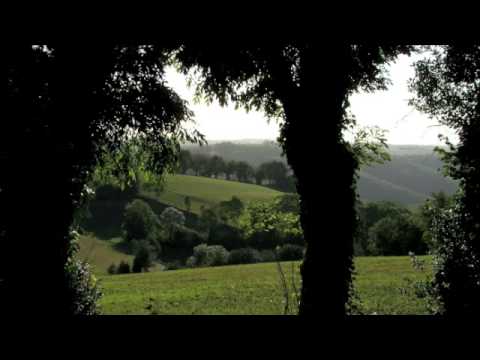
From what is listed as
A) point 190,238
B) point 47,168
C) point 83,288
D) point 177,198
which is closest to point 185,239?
point 190,238

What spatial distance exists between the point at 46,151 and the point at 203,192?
164854mm

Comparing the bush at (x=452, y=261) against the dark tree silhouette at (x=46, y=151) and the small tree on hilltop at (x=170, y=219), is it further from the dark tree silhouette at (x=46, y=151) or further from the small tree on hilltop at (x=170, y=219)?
the small tree on hilltop at (x=170, y=219)

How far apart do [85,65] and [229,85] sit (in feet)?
17.1

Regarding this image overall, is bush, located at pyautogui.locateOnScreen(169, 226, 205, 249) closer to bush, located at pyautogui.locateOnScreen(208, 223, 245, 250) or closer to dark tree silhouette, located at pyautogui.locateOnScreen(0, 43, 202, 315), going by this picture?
bush, located at pyautogui.locateOnScreen(208, 223, 245, 250)

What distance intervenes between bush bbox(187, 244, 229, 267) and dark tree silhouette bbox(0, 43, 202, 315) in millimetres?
77335

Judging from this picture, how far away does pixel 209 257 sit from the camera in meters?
88.3

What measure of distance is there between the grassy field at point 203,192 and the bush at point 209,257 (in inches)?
2123

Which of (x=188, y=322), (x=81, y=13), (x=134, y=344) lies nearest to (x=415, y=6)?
(x=81, y=13)

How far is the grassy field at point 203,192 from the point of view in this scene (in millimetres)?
155375

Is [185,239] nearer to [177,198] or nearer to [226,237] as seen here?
[226,237]

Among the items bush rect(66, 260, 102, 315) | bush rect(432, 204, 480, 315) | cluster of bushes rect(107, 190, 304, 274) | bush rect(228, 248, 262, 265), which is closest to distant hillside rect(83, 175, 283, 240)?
cluster of bushes rect(107, 190, 304, 274)

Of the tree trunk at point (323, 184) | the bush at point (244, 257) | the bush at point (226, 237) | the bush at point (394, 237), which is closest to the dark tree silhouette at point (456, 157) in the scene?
the tree trunk at point (323, 184)

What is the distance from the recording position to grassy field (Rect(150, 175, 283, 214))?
510 ft

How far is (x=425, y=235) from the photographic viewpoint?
11.0 meters
